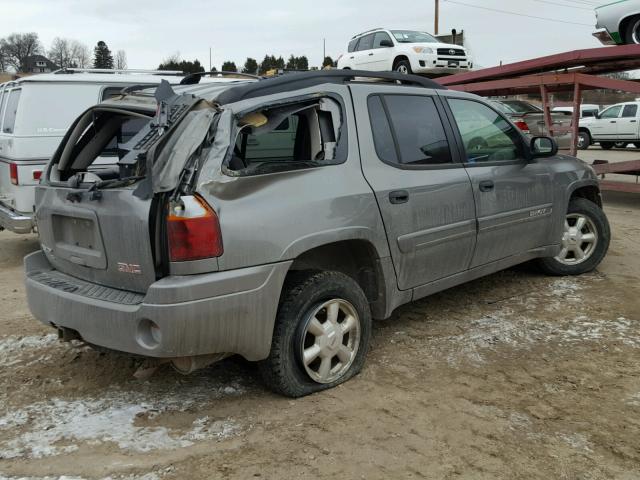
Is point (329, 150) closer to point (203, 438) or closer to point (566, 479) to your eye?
point (203, 438)

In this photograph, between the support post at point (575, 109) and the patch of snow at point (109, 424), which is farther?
the support post at point (575, 109)

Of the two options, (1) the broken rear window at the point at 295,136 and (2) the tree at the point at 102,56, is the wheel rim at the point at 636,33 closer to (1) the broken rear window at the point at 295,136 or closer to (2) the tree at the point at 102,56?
(1) the broken rear window at the point at 295,136

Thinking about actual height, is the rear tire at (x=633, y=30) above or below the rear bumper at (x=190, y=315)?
above

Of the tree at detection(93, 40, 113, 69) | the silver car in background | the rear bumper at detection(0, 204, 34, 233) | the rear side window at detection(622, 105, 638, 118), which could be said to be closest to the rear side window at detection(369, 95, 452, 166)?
the rear bumper at detection(0, 204, 34, 233)

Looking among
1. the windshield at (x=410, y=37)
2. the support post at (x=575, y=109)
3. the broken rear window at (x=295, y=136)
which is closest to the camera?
the broken rear window at (x=295, y=136)

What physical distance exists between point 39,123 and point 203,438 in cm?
518

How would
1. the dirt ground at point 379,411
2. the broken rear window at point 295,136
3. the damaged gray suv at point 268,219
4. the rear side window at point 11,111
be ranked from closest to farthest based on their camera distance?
the dirt ground at point 379,411 → the damaged gray suv at point 268,219 → the broken rear window at point 295,136 → the rear side window at point 11,111

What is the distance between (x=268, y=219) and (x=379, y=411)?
120 cm

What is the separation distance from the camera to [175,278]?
2900 millimetres

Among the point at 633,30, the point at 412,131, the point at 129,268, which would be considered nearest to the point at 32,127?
the point at 129,268

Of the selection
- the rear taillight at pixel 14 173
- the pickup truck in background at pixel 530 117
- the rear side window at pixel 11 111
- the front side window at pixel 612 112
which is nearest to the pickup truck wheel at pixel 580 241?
the rear taillight at pixel 14 173

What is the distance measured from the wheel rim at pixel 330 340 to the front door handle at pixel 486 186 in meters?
1.52

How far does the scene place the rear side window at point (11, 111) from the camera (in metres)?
7.00

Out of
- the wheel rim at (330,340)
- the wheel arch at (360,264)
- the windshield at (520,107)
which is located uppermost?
the windshield at (520,107)
